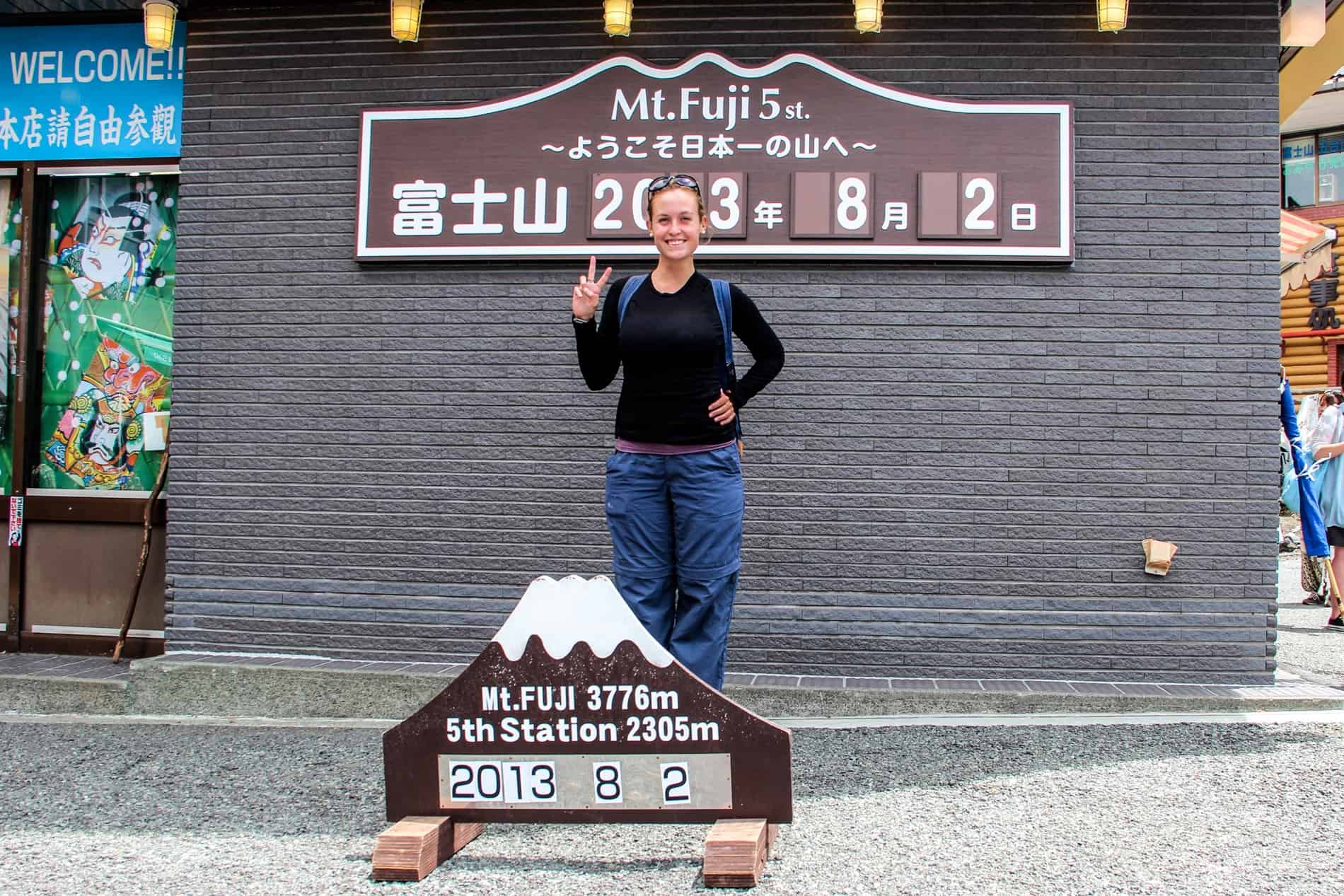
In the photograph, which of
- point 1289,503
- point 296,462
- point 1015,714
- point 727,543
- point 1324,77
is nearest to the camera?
point 727,543

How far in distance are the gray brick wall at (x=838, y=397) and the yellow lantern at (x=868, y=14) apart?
0.68ft

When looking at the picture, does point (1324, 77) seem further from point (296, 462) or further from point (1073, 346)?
point (296, 462)

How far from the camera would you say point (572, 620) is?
10.5 ft

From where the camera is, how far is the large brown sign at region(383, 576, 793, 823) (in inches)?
123

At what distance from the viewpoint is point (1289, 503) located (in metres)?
7.98

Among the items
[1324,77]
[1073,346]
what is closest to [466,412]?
[1073,346]

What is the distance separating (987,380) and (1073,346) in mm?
411

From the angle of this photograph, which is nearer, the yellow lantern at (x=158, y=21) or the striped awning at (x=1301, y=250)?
the yellow lantern at (x=158, y=21)

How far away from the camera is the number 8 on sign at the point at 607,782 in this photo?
315 cm

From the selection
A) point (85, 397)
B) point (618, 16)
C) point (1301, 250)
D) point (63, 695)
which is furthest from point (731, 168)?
point (1301, 250)

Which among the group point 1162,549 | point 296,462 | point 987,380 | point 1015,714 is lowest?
point 1015,714

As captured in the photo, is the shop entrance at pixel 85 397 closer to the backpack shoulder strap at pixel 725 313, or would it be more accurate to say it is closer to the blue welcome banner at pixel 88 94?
the blue welcome banner at pixel 88 94

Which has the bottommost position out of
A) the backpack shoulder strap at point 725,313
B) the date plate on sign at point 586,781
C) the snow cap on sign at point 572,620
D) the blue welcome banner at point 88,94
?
the date plate on sign at point 586,781

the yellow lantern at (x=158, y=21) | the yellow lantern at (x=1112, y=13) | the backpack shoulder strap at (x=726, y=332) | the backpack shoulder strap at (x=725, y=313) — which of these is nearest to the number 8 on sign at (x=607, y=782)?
the backpack shoulder strap at (x=726, y=332)
